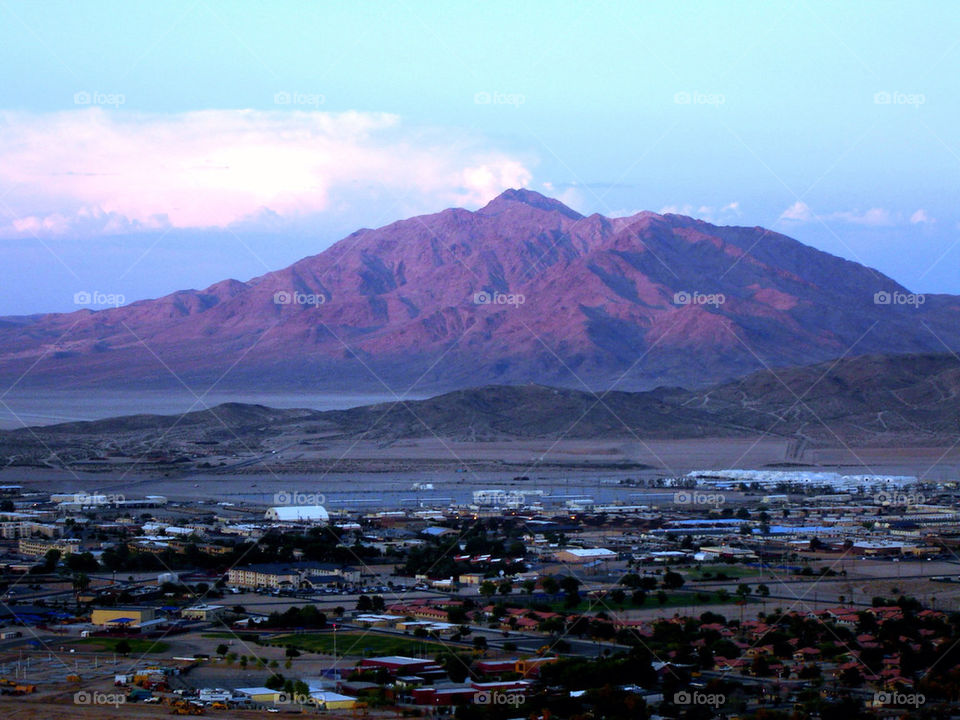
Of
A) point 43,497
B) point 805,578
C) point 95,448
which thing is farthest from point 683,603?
point 95,448

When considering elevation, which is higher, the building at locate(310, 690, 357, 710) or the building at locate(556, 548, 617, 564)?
the building at locate(556, 548, 617, 564)

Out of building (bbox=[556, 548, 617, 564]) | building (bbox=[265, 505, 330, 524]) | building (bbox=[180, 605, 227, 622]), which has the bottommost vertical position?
building (bbox=[180, 605, 227, 622])

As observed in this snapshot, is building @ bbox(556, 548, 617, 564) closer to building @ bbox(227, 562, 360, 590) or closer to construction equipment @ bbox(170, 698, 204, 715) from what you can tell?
building @ bbox(227, 562, 360, 590)

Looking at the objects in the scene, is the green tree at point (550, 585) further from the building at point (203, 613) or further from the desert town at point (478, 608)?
the building at point (203, 613)

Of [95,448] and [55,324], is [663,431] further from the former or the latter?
[55,324]

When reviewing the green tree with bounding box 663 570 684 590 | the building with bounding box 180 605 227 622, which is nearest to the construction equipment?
the building with bounding box 180 605 227 622

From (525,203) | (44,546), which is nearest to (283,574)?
(44,546)

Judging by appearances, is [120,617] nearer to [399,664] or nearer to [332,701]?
[399,664]
